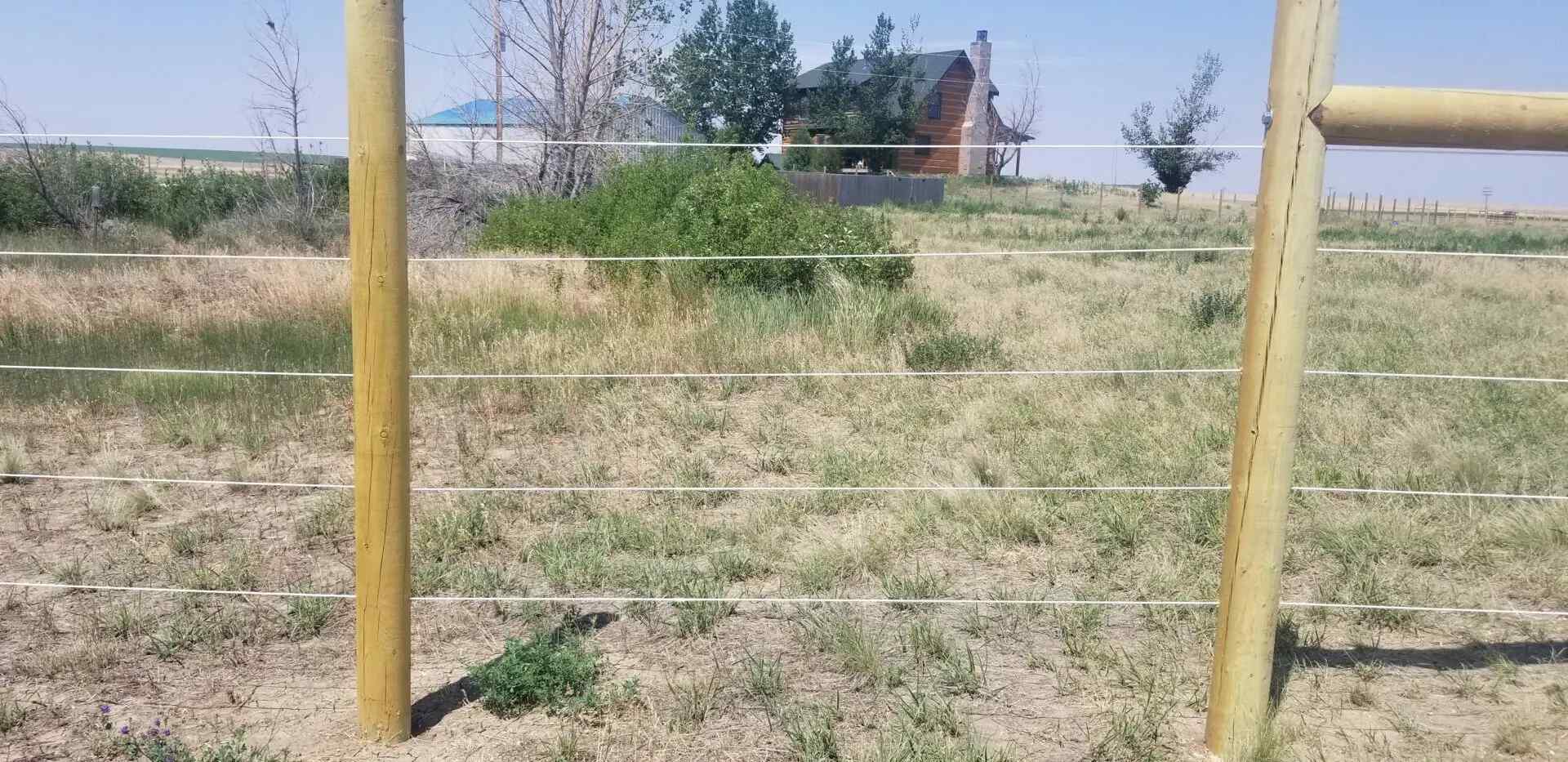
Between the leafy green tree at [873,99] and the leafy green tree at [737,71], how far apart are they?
91.3 inches

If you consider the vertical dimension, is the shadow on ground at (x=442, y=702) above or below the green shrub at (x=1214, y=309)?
below

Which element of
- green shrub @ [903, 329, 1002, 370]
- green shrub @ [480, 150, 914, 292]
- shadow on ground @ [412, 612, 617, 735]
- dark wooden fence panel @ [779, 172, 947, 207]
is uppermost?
dark wooden fence panel @ [779, 172, 947, 207]

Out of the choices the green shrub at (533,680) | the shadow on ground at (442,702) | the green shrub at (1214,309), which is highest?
the green shrub at (1214,309)

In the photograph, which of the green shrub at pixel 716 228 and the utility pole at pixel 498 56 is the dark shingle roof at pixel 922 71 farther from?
the green shrub at pixel 716 228

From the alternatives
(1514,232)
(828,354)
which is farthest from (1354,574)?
(1514,232)

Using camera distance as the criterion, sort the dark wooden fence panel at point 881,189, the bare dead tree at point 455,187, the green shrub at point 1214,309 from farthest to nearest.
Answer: the dark wooden fence panel at point 881,189, the bare dead tree at point 455,187, the green shrub at point 1214,309

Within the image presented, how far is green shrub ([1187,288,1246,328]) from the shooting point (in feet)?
31.0

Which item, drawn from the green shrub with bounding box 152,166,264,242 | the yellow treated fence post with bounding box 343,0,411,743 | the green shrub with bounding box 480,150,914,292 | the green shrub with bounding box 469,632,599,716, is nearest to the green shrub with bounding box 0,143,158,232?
the green shrub with bounding box 152,166,264,242

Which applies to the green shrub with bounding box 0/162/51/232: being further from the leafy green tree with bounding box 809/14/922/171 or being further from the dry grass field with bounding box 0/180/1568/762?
the leafy green tree with bounding box 809/14/922/171

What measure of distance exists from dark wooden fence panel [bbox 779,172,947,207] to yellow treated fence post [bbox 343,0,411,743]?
29831mm

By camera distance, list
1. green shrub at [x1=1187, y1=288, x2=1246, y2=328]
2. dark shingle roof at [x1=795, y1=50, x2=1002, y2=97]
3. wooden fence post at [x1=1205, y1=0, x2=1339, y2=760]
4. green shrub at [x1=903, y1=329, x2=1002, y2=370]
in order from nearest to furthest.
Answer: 1. wooden fence post at [x1=1205, y1=0, x2=1339, y2=760]
2. green shrub at [x1=903, y1=329, x2=1002, y2=370]
3. green shrub at [x1=1187, y1=288, x2=1246, y2=328]
4. dark shingle roof at [x1=795, y1=50, x2=1002, y2=97]

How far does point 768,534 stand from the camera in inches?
180

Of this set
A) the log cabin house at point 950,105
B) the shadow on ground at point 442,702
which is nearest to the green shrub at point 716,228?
the shadow on ground at point 442,702

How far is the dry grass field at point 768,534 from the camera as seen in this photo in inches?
122
